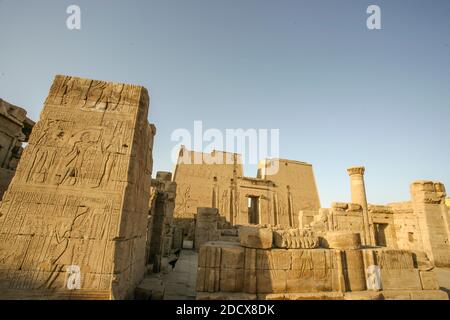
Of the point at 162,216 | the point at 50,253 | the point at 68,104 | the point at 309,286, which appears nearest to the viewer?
the point at 50,253

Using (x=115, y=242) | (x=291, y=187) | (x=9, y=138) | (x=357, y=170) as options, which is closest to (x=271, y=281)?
(x=115, y=242)

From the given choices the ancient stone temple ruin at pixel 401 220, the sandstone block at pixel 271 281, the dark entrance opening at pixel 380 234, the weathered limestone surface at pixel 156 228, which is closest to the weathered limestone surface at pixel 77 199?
the weathered limestone surface at pixel 156 228

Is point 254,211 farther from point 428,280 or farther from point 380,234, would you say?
point 428,280

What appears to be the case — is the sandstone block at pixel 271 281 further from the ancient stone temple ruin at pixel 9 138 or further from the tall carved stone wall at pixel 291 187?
the tall carved stone wall at pixel 291 187

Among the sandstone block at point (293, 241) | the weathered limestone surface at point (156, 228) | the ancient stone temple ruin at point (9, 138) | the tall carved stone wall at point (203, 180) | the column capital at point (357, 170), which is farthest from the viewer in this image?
the tall carved stone wall at point (203, 180)

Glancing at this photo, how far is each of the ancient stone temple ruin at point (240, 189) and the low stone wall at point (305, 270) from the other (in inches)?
499

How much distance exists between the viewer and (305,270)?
13.4ft

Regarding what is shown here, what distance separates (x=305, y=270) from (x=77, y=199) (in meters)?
4.12

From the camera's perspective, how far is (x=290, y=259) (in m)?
4.07

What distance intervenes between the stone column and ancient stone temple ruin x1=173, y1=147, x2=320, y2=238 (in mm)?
6938

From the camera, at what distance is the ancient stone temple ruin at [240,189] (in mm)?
17672
